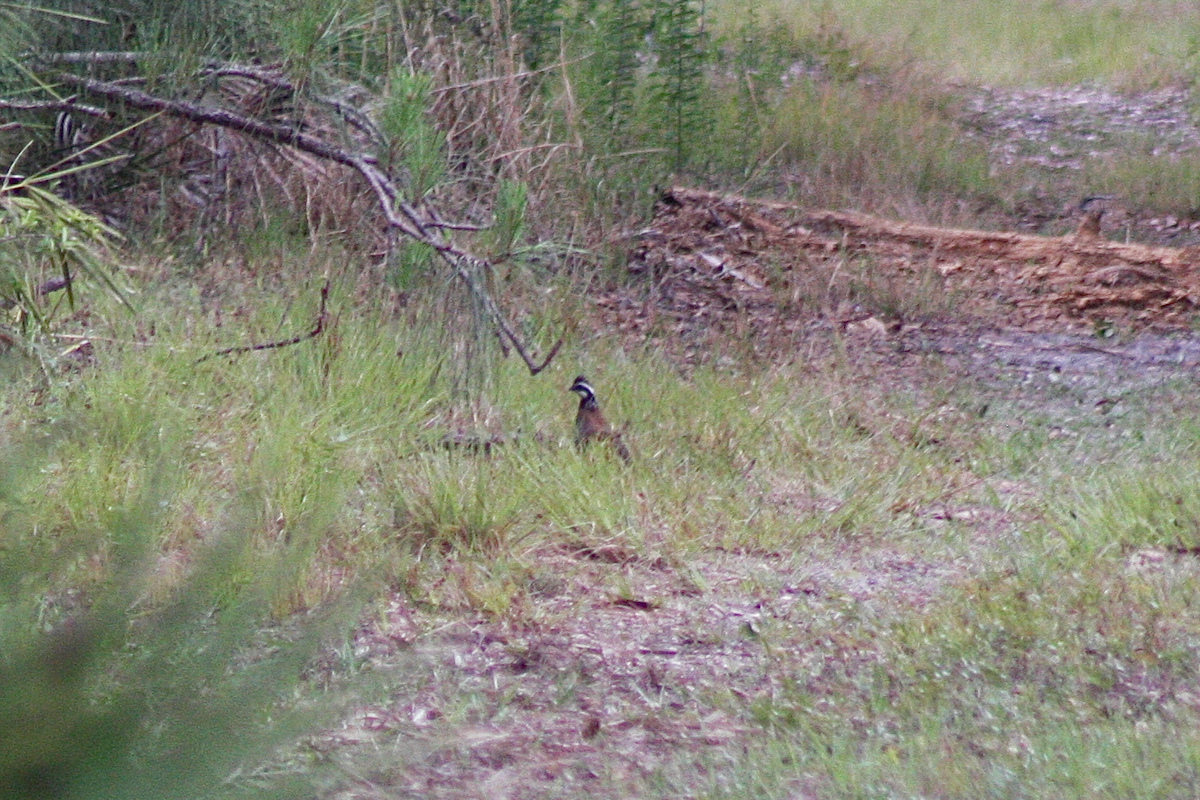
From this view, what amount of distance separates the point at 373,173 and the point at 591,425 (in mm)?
1256

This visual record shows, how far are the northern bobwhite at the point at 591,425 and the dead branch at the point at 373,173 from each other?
26cm

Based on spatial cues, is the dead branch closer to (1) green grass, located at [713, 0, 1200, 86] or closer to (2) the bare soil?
(2) the bare soil

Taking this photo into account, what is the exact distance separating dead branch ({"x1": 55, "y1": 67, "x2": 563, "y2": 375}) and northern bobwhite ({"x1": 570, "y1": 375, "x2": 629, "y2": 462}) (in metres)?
0.26

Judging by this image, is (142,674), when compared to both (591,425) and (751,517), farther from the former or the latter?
(591,425)

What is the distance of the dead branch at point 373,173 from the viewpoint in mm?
4984

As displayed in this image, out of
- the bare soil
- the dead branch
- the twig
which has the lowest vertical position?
the bare soil

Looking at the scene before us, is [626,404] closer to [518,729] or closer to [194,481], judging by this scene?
[194,481]

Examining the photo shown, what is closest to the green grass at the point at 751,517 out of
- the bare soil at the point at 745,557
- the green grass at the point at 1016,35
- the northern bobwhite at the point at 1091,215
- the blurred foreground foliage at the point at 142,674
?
the bare soil at the point at 745,557

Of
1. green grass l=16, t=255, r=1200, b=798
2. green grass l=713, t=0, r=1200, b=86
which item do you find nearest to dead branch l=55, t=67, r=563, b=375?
green grass l=16, t=255, r=1200, b=798

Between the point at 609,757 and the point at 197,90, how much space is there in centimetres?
343

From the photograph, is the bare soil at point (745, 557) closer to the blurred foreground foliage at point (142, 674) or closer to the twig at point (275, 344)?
the blurred foreground foliage at point (142, 674)

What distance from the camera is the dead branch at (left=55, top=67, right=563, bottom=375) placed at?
4984mm

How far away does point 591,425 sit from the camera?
5488mm

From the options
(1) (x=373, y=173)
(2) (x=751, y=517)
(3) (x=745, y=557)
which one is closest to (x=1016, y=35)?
(1) (x=373, y=173)
